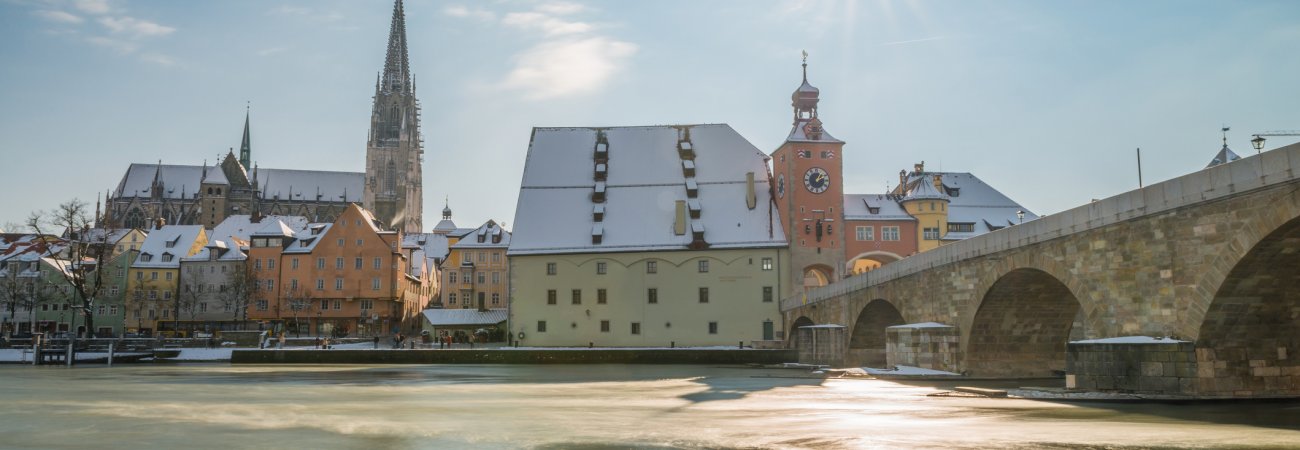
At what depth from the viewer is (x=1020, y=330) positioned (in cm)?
3388

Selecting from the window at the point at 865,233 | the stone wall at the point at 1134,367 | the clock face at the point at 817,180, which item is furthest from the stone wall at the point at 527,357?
the stone wall at the point at 1134,367

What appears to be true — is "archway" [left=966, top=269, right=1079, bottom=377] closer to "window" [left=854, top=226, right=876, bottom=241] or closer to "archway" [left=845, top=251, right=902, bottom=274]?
"archway" [left=845, top=251, right=902, bottom=274]

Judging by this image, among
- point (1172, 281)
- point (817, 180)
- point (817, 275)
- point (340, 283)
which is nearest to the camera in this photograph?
point (1172, 281)

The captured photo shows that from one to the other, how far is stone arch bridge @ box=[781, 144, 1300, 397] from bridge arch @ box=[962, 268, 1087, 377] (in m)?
0.07

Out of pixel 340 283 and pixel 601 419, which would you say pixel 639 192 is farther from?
pixel 601 419

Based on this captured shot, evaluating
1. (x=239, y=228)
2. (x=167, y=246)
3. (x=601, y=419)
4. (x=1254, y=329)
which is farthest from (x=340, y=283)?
(x=1254, y=329)

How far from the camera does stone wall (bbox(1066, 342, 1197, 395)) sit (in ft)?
72.2

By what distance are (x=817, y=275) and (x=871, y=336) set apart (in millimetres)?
35583

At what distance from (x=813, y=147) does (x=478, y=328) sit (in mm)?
29625

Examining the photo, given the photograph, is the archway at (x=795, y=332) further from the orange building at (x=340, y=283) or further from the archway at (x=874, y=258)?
the orange building at (x=340, y=283)

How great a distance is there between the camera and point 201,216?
152625mm

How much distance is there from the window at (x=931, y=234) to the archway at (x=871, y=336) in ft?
104

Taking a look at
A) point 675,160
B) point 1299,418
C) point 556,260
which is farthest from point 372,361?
point 1299,418

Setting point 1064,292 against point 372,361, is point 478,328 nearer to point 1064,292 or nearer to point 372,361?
point 372,361
